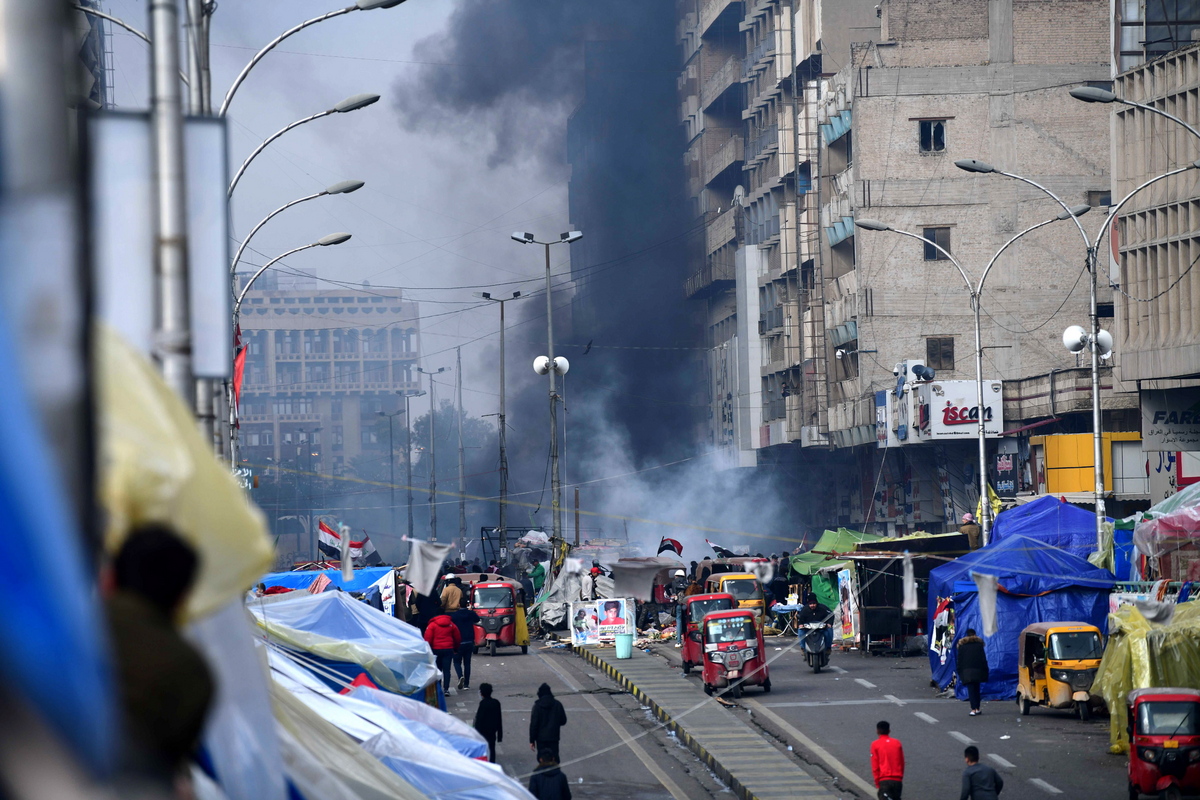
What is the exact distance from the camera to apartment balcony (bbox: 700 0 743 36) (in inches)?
3250

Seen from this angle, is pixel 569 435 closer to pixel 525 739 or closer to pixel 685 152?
pixel 685 152

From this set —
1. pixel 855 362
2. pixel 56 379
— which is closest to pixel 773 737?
pixel 56 379

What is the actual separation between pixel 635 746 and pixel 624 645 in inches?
435

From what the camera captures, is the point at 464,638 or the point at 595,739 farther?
the point at 464,638

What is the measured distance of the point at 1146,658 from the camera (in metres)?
19.5

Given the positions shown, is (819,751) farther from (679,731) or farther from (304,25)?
(304,25)

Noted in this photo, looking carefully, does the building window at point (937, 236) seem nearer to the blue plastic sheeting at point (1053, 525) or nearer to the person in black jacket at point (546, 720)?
the blue plastic sheeting at point (1053, 525)

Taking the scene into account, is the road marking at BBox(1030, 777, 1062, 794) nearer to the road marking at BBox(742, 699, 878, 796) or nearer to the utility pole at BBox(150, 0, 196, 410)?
the road marking at BBox(742, 699, 878, 796)

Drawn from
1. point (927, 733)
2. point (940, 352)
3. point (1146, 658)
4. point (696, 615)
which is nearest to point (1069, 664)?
point (927, 733)

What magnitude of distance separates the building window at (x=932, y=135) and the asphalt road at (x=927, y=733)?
1290 inches

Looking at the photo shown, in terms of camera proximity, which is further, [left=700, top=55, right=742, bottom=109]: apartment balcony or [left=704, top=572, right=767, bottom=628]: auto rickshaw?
[left=700, top=55, right=742, bottom=109]: apartment balcony

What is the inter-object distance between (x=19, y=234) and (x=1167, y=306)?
123 ft

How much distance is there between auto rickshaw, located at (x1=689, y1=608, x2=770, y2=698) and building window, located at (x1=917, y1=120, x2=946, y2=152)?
118 ft

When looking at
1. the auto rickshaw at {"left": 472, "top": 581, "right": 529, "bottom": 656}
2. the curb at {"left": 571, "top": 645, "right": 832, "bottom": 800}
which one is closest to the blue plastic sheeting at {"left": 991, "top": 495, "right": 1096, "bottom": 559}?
the curb at {"left": 571, "top": 645, "right": 832, "bottom": 800}
